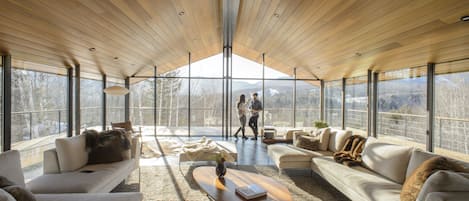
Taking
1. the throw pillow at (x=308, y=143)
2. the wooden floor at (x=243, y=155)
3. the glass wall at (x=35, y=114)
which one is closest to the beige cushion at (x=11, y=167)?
the glass wall at (x=35, y=114)

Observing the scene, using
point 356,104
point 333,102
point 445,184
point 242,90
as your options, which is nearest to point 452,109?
point 356,104

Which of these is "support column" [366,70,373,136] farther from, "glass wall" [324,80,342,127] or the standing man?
the standing man

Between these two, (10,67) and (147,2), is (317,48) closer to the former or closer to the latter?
(147,2)

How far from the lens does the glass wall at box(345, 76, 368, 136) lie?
6633mm

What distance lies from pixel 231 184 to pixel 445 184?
1.88 meters

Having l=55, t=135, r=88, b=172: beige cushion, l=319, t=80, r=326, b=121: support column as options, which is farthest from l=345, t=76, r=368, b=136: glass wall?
l=55, t=135, r=88, b=172: beige cushion

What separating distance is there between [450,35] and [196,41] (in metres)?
4.98

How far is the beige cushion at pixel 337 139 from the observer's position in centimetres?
423

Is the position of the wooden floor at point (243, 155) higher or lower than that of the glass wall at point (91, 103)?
lower

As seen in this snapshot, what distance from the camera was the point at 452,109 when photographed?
4.30m

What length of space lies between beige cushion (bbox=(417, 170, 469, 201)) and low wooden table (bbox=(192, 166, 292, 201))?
1.11 m

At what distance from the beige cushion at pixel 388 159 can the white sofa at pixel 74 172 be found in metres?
3.29

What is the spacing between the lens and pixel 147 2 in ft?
11.0

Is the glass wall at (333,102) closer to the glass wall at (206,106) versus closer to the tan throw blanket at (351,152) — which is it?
the glass wall at (206,106)
